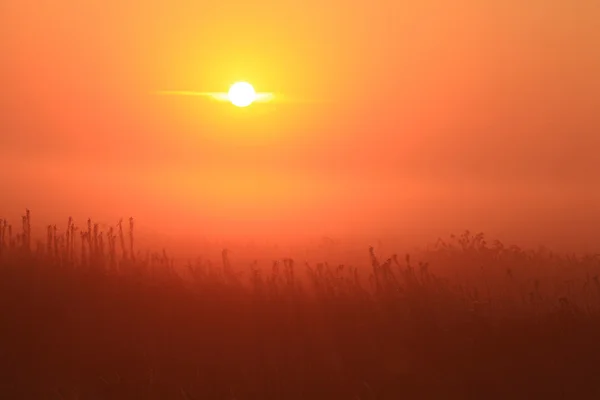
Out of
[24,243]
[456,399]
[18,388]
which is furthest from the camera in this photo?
[24,243]

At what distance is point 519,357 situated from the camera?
1597cm

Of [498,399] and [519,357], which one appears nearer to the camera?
[498,399]

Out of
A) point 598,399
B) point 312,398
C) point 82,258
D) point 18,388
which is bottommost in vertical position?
point 598,399

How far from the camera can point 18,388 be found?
12.2 m

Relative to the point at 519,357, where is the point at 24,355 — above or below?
above

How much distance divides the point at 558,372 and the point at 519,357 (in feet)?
3.25

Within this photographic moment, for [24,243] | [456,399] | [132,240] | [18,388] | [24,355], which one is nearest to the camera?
[18,388]

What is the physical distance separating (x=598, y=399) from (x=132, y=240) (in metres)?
14.2

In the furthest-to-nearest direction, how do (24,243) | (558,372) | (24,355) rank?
(24,243) → (558,372) → (24,355)

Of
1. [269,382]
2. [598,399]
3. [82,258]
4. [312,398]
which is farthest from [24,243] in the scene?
[598,399]

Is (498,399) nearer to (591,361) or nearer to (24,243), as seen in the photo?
(591,361)

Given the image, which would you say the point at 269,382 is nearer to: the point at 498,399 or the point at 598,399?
the point at 498,399

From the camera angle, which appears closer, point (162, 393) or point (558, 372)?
point (162, 393)

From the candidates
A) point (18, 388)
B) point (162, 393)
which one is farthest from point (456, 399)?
point (18, 388)
